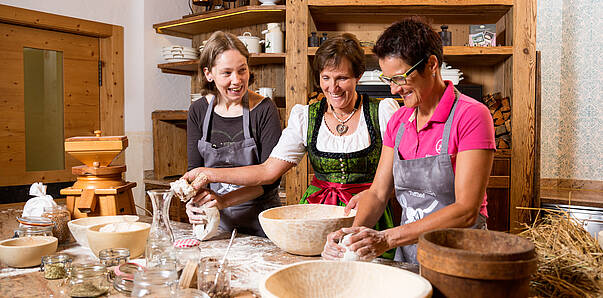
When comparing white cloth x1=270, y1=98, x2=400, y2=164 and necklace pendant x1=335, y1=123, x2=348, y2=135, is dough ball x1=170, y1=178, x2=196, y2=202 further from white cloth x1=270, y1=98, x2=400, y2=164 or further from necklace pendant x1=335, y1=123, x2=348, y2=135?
necklace pendant x1=335, y1=123, x2=348, y2=135

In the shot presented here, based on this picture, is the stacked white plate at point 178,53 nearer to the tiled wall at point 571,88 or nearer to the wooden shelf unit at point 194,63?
the wooden shelf unit at point 194,63

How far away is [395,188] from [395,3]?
2.28m

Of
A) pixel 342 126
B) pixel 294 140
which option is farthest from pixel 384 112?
pixel 294 140

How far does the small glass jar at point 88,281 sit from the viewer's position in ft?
3.94

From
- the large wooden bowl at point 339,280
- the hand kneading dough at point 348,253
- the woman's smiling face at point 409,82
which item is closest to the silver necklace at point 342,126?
the woman's smiling face at point 409,82

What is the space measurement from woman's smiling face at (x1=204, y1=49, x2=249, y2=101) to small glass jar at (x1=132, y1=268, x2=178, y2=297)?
4.13 feet

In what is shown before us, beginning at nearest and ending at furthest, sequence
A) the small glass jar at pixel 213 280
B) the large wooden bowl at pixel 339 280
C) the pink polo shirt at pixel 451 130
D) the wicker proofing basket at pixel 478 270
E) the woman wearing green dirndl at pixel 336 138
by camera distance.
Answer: the wicker proofing basket at pixel 478 270, the large wooden bowl at pixel 339 280, the small glass jar at pixel 213 280, the pink polo shirt at pixel 451 130, the woman wearing green dirndl at pixel 336 138

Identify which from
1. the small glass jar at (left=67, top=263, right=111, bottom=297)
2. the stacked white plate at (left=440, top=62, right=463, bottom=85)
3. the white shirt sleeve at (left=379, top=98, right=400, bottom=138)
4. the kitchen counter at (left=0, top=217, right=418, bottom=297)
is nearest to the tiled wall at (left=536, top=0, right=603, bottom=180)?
the stacked white plate at (left=440, top=62, right=463, bottom=85)

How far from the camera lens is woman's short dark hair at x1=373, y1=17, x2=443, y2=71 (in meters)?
1.58

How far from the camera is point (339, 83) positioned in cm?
209

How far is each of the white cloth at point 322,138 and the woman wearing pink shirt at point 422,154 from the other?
0.90 ft

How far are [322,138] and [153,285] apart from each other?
4.15ft

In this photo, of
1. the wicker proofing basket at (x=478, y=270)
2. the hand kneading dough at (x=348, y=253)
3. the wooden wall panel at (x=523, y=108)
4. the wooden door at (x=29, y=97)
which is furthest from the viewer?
the wooden door at (x=29, y=97)

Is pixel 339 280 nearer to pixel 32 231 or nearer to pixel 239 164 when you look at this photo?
pixel 32 231
